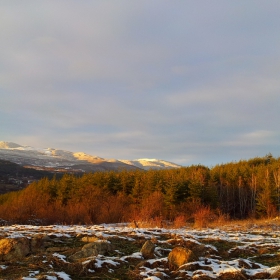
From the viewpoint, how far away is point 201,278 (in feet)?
19.5

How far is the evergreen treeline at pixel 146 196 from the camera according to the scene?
3459 centimetres

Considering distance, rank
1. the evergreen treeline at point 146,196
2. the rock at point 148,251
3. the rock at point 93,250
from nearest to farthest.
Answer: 1. the rock at point 93,250
2. the rock at point 148,251
3. the evergreen treeline at point 146,196

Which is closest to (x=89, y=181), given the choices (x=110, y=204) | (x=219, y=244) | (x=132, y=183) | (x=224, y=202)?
(x=132, y=183)

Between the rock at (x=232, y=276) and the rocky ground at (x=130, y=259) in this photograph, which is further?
the rocky ground at (x=130, y=259)

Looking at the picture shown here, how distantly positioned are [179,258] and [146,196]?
1356 inches

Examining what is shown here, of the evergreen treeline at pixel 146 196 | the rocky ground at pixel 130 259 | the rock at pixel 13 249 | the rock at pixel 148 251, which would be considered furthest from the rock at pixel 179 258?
the evergreen treeline at pixel 146 196

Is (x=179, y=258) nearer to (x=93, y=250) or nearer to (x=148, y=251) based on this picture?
(x=148, y=251)

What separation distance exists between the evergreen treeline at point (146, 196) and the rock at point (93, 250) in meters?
22.6

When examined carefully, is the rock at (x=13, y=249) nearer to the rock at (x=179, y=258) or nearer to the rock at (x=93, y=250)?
the rock at (x=93, y=250)

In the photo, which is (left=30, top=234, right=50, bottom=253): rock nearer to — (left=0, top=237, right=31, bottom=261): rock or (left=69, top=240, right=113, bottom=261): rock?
(left=0, top=237, right=31, bottom=261): rock

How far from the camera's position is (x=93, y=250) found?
300 inches

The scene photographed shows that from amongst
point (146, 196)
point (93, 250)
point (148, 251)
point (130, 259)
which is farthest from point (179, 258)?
point (146, 196)

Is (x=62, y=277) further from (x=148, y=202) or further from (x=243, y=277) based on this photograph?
(x=148, y=202)

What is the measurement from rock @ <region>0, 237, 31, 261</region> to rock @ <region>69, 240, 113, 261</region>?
1461mm
